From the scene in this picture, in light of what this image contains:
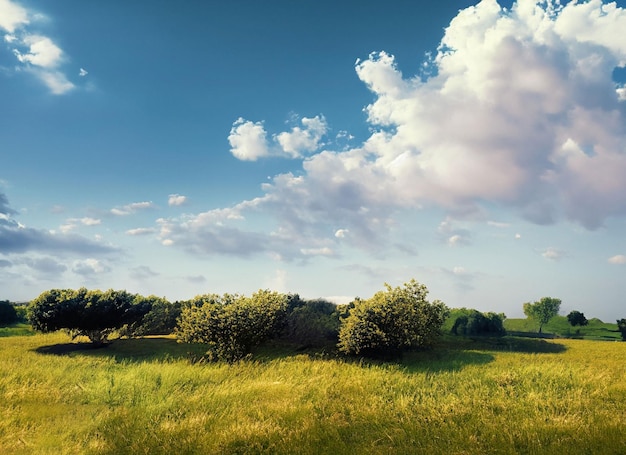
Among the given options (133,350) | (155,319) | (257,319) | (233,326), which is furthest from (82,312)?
(257,319)

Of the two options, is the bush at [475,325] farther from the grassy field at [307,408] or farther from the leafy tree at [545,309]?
the leafy tree at [545,309]

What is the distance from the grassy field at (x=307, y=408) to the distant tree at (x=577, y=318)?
5211 cm

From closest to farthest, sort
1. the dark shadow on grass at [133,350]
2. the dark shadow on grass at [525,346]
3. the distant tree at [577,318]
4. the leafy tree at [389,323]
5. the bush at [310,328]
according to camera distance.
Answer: the leafy tree at [389,323]
the dark shadow on grass at [133,350]
the bush at [310,328]
the dark shadow on grass at [525,346]
the distant tree at [577,318]

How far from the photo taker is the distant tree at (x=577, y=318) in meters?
65.6

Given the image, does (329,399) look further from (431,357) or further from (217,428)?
(431,357)

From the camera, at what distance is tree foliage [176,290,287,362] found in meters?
24.2

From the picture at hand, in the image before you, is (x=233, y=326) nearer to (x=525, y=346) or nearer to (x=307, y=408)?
(x=307, y=408)

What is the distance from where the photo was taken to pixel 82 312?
93.1 ft

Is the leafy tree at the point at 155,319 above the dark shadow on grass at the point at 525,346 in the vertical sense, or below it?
above

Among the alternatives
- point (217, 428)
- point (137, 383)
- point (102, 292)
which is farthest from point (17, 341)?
point (217, 428)

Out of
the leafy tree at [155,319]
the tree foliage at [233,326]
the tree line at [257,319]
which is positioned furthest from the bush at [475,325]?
the leafy tree at [155,319]

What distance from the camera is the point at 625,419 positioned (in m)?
12.6

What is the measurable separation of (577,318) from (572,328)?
214 cm

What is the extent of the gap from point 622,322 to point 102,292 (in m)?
62.1
